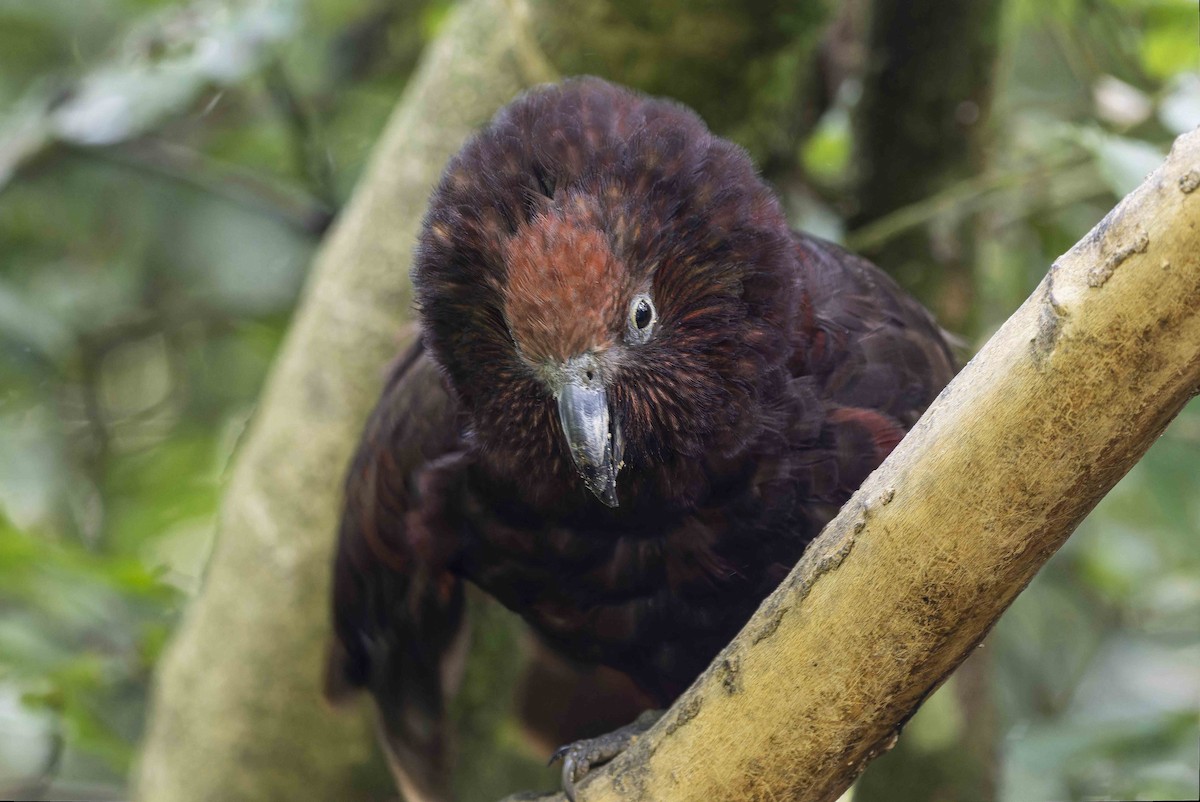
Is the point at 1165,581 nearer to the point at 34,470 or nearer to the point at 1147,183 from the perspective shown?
the point at 1147,183

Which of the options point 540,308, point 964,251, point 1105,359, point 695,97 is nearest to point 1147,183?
point 1105,359

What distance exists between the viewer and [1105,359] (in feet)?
3.65

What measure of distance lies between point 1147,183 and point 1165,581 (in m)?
2.41

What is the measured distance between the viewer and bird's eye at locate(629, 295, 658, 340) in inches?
57.9

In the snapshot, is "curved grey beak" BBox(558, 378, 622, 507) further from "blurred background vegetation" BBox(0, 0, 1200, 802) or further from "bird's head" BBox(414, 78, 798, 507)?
"blurred background vegetation" BBox(0, 0, 1200, 802)

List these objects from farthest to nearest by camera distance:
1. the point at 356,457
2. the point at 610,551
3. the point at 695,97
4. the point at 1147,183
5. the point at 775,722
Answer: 1. the point at 695,97
2. the point at 356,457
3. the point at 610,551
4. the point at 775,722
5. the point at 1147,183

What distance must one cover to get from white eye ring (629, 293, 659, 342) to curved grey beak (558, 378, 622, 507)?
0.29 feet

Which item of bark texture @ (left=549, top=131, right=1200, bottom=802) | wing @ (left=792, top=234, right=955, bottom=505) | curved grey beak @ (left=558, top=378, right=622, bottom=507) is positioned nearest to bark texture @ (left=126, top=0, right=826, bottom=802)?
wing @ (left=792, top=234, right=955, bottom=505)

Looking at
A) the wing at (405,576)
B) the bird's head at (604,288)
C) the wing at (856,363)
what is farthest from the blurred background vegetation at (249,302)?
the bird's head at (604,288)

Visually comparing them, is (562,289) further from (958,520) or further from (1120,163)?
(1120,163)

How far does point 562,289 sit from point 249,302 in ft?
6.32

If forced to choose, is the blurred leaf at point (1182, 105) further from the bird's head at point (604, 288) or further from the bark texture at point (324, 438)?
the bird's head at point (604, 288)

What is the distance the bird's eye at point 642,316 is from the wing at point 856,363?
316 mm

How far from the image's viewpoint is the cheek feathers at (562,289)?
56.1 inches
